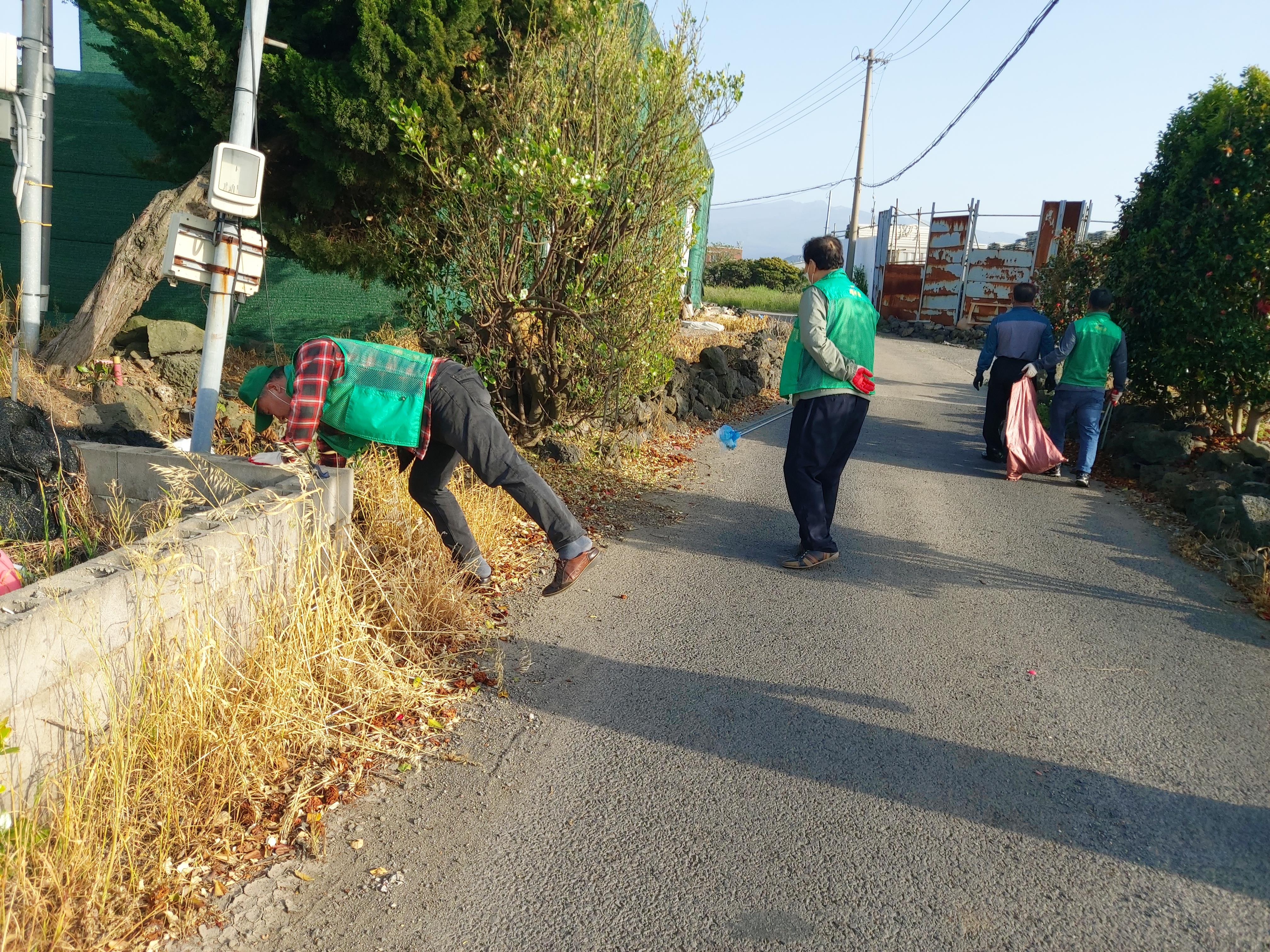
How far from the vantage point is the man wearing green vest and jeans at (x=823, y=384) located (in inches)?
229

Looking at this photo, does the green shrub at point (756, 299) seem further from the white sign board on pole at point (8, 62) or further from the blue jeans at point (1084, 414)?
the white sign board on pole at point (8, 62)

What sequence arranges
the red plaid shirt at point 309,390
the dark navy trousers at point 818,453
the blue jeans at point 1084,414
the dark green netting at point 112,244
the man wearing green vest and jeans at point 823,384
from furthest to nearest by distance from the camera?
the dark green netting at point 112,244 < the blue jeans at point 1084,414 < the dark navy trousers at point 818,453 < the man wearing green vest and jeans at point 823,384 < the red plaid shirt at point 309,390

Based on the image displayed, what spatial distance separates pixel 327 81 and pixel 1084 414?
7253 mm

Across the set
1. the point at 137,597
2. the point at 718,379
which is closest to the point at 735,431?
the point at 718,379

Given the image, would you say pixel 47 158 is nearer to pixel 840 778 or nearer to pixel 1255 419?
pixel 840 778

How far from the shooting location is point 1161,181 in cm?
997

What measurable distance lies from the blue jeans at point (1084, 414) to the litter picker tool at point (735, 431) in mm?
2506

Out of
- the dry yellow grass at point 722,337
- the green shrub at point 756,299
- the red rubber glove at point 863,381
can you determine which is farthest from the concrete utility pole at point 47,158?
the green shrub at point 756,299

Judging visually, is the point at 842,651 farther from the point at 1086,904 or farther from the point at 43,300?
the point at 43,300

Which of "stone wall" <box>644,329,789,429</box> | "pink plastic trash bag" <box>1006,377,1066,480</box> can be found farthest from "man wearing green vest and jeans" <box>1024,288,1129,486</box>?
"stone wall" <box>644,329,789,429</box>

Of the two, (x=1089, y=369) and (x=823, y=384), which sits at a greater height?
(x=1089, y=369)

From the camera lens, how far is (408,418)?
4.60 metres

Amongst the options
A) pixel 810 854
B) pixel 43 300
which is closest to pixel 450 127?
pixel 43 300

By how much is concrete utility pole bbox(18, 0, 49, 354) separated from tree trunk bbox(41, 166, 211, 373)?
1.08 ft
